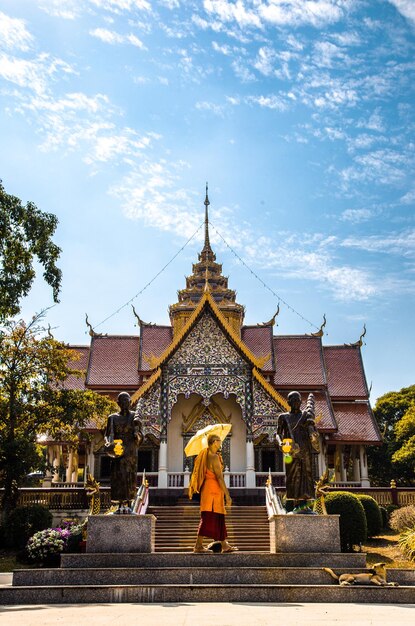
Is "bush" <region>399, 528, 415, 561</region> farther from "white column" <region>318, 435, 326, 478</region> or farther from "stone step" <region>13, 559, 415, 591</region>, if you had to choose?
"white column" <region>318, 435, 326, 478</region>

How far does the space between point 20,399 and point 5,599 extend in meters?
12.5

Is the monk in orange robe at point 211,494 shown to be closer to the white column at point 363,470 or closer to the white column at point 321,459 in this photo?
the white column at point 321,459

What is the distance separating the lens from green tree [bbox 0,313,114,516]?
19.6 metres

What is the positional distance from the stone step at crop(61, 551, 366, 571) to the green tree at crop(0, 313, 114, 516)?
973 centimetres

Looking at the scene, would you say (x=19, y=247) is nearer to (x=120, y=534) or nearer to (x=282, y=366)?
(x=120, y=534)

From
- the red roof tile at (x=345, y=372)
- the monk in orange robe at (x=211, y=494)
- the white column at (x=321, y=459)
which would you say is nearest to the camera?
the monk in orange robe at (x=211, y=494)

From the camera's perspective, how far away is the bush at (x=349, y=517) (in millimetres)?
16656

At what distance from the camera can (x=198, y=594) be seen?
25.5 ft

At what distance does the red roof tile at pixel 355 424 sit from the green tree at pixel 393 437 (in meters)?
3.07

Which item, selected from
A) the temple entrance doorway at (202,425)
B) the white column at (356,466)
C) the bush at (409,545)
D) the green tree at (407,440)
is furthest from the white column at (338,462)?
the bush at (409,545)

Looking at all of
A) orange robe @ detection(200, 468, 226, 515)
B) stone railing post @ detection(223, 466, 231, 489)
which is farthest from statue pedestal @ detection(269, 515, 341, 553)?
stone railing post @ detection(223, 466, 231, 489)

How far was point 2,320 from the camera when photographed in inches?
533

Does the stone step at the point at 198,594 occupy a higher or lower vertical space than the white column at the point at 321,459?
lower

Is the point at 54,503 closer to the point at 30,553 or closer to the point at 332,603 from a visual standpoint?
the point at 30,553
